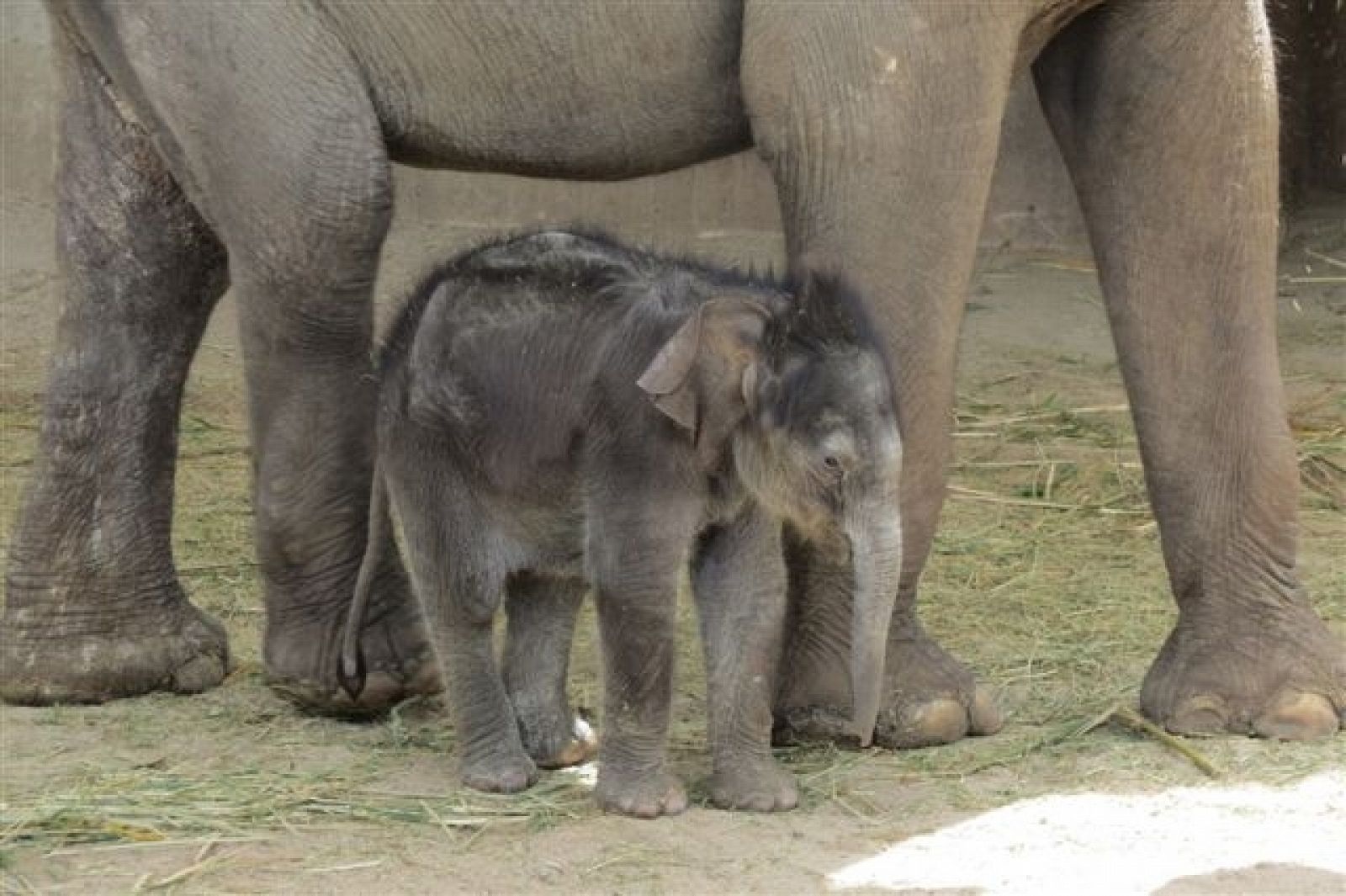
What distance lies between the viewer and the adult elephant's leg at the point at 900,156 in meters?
4.46

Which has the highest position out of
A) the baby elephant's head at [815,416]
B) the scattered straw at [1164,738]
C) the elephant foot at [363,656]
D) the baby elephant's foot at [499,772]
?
the baby elephant's head at [815,416]

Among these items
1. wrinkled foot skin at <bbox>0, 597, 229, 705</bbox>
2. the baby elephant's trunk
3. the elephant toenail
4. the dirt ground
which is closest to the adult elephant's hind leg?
the dirt ground

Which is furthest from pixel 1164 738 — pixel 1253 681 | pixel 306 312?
pixel 306 312

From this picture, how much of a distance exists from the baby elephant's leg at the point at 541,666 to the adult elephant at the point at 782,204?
0.37 meters

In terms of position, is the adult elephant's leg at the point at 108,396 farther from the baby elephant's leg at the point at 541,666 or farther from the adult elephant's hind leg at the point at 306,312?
the baby elephant's leg at the point at 541,666

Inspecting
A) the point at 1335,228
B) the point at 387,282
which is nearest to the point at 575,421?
the point at 387,282

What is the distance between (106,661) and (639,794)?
1290 millimetres

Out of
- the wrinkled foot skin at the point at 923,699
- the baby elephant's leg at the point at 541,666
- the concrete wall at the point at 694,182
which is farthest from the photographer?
the concrete wall at the point at 694,182

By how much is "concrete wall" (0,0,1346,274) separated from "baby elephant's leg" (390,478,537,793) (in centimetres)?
439

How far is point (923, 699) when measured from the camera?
4.64m

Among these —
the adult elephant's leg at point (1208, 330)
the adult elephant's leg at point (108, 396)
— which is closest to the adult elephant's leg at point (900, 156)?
the adult elephant's leg at point (1208, 330)

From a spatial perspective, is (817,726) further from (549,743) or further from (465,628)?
(465,628)

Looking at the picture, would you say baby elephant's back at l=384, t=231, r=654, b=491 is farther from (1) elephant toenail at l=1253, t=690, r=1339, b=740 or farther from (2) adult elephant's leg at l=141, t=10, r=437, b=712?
(1) elephant toenail at l=1253, t=690, r=1339, b=740

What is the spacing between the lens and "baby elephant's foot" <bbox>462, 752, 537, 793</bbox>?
440cm
